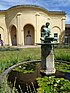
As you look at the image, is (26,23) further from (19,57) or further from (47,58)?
(47,58)

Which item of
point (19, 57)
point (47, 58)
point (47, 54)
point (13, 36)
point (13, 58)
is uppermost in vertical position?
point (13, 36)

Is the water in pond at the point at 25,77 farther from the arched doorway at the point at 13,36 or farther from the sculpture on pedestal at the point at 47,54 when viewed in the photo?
the arched doorway at the point at 13,36

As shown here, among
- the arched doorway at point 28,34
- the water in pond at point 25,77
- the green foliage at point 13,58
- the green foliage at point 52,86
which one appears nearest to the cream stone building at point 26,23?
the arched doorway at point 28,34

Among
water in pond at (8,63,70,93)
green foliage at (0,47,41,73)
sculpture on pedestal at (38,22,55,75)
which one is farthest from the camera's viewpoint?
green foliage at (0,47,41,73)

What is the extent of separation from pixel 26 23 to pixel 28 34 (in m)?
3.36

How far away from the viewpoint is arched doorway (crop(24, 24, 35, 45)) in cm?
3656

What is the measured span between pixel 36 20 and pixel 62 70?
26.0 m

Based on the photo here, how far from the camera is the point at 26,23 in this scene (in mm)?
34344

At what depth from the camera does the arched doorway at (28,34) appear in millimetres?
36562

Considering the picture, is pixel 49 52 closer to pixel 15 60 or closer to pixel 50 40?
pixel 50 40

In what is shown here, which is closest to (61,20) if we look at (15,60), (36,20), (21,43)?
(36,20)

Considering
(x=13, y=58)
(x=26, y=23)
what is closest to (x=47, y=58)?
(x=13, y=58)

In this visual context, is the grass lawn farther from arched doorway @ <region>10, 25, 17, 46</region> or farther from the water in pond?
arched doorway @ <region>10, 25, 17, 46</region>

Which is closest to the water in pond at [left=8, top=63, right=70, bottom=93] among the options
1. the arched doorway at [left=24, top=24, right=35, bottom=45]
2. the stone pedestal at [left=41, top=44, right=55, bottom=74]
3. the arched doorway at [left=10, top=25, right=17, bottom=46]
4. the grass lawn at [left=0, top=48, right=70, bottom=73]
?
the stone pedestal at [left=41, top=44, right=55, bottom=74]
